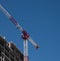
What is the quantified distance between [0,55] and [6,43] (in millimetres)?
11032

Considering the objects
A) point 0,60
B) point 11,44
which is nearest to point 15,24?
point 11,44

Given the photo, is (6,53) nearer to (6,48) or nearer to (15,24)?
(6,48)

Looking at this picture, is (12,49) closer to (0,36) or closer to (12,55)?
(12,55)

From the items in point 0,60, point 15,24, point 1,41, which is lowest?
point 0,60

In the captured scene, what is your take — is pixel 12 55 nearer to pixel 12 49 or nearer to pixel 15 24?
pixel 12 49

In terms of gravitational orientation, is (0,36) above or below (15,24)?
below

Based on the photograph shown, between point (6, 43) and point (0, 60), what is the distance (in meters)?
15.0

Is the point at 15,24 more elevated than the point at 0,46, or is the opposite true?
the point at 15,24

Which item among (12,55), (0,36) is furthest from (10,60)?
(0,36)

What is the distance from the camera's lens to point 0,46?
185250 millimetres

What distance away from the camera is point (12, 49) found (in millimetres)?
198750

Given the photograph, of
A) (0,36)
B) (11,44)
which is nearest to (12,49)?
(11,44)

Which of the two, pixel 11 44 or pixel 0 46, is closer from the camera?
pixel 0 46

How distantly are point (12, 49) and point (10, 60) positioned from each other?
7519 mm
